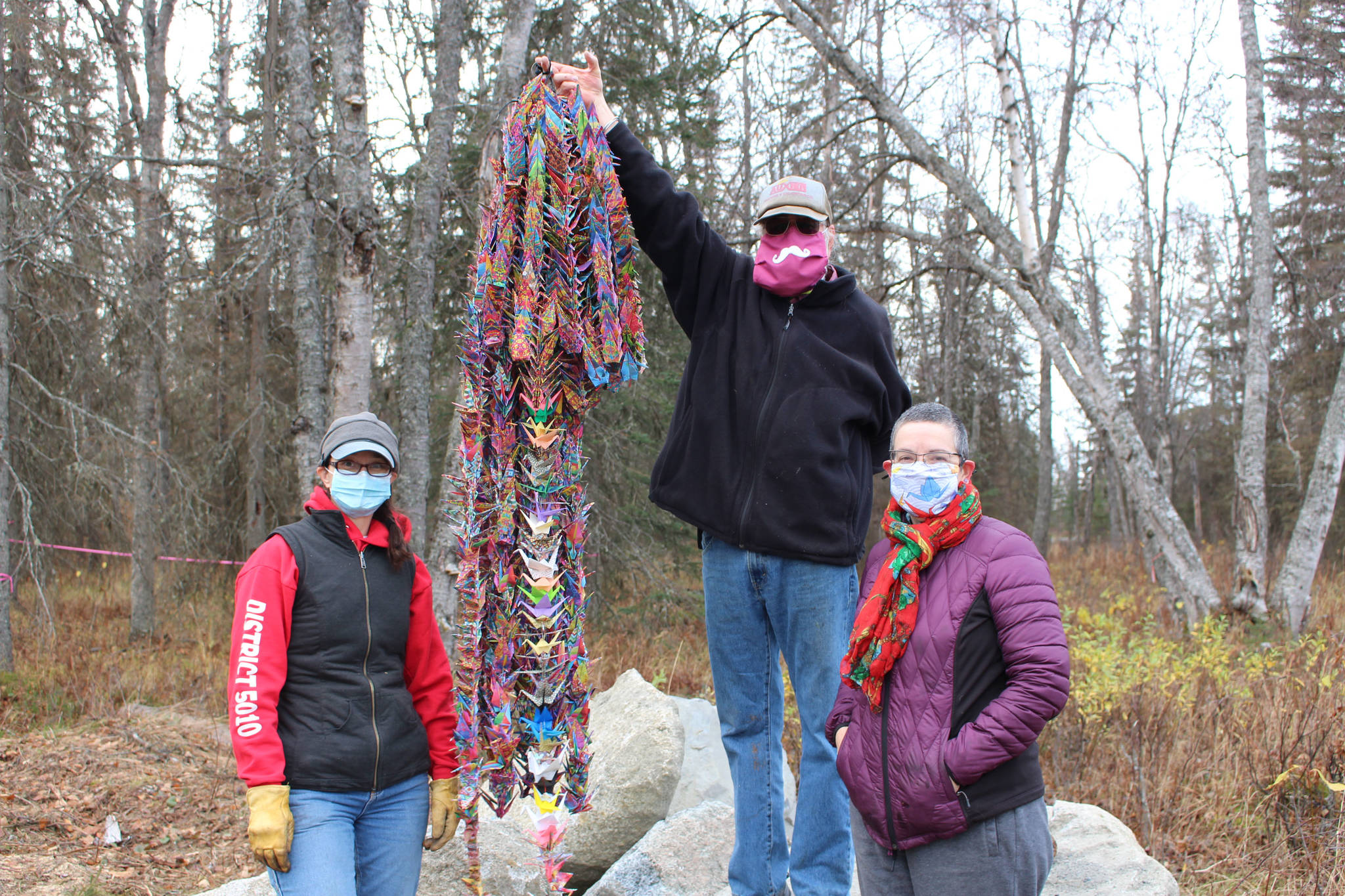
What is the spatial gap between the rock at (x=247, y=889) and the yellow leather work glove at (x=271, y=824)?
1624 millimetres

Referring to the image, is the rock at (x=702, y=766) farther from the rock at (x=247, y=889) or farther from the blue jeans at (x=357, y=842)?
the blue jeans at (x=357, y=842)

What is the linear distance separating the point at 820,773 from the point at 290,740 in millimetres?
1507

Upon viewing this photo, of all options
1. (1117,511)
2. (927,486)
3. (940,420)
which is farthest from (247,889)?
(1117,511)

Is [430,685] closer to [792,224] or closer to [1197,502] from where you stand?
[792,224]

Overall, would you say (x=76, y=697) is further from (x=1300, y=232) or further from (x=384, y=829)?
(x=1300, y=232)

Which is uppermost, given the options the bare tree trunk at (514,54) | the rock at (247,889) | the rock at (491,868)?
the bare tree trunk at (514,54)

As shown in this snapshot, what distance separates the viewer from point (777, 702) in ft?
9.14

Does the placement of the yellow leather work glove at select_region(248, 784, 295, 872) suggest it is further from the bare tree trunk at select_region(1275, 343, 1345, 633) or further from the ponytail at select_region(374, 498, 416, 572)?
the bare tree trunk at select_region(1275, 343, 1345, 633)

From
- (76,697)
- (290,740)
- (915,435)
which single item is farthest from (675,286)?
(76,697)

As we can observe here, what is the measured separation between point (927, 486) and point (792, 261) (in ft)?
3.09

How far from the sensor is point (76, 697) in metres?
7.31

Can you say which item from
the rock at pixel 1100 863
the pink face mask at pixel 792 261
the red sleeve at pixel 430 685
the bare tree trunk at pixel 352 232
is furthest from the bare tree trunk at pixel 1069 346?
the red sleeve at pixel 430 685

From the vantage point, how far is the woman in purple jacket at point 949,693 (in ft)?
6.44

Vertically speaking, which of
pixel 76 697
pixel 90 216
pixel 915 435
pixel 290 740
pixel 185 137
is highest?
pixel 185 137
